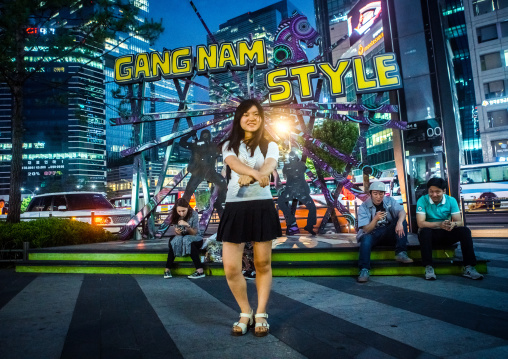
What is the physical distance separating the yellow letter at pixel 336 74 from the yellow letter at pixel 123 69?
547 centimetres

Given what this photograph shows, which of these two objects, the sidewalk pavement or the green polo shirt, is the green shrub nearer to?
the sidewalk pavement

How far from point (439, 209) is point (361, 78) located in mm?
5228

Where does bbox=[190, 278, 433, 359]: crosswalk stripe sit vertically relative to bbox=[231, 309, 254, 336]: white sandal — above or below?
below

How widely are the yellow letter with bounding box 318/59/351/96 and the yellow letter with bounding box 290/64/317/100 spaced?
0.89 feet

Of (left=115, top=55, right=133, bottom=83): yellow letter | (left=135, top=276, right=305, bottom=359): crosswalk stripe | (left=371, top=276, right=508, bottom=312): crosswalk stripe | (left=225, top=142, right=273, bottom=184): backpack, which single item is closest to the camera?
(left=135, top=276, right=305, bottom=359): crosswalk stripe

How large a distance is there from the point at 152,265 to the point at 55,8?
25.2 feet

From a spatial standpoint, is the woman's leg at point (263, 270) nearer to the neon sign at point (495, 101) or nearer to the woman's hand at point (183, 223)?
the woman's hand at point (183, 223)

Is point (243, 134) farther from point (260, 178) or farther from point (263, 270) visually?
point (263, 270)

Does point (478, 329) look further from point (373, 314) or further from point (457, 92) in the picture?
point (457, 92)

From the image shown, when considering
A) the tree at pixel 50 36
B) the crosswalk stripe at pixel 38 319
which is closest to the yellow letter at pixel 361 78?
the tree at pixel 50 36

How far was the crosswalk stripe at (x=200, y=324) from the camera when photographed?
2414 millimetres

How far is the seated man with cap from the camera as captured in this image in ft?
15.8

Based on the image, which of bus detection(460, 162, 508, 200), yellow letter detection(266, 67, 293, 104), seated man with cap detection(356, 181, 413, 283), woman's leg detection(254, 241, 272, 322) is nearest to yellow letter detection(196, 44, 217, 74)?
yellow letter detection(266, 67, 293, 104)

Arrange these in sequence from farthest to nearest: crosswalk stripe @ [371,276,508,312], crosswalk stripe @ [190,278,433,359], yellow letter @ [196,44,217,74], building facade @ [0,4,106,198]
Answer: building facade @ [0,4,106,198] → yellow letter @ [196,44,217,74] → crosswalk stripe @ [371,276,508,312] → crosswalk stripe @ [190,278,433,359]
